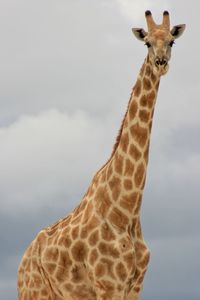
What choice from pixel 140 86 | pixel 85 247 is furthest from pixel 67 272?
pixel 140 86

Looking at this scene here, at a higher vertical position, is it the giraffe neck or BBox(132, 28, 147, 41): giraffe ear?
BBox(132, 28, 147, 41): giraffe ear

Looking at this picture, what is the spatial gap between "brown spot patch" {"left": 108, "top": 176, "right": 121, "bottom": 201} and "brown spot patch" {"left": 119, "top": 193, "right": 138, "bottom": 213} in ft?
0.46

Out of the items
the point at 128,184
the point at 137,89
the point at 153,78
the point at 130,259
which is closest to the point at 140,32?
the point at 153,78

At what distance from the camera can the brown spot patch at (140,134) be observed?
61.4 ft

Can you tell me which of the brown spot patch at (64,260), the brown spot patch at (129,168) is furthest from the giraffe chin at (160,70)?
the brown spot patch at (64,260)

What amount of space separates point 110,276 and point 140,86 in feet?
11.6

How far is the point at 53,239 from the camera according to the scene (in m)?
19.5

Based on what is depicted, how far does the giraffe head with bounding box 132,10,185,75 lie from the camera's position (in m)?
18.0

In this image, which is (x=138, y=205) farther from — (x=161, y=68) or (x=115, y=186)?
(x=161, y=68)

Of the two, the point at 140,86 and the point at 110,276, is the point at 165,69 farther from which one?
the point at 110,276

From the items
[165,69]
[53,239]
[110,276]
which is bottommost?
[110,276]

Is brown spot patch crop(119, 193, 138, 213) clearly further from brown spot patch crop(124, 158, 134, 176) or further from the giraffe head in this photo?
the giraffe head

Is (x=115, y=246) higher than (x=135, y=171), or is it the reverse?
(x=135, y=171)

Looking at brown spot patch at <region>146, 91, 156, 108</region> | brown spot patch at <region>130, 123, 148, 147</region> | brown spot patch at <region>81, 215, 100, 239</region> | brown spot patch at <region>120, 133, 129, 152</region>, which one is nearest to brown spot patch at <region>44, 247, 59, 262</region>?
brown spot patch at <region>81, 215, 100, 239</region>
